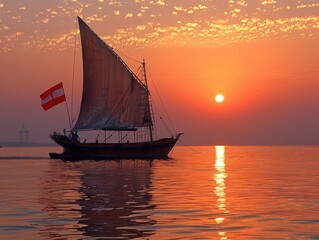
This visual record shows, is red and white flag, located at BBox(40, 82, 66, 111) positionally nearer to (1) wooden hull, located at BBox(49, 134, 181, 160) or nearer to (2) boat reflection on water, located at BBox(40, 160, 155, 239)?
(1) wooden hull, located at BBox(49, 134, 181, 160)

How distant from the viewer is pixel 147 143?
Result: 9112 centimetres

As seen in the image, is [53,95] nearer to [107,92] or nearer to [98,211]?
[107,92]

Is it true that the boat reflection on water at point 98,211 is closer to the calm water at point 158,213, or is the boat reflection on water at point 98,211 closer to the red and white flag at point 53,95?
the calm water at point 158,213

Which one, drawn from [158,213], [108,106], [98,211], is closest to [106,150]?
[108,106]

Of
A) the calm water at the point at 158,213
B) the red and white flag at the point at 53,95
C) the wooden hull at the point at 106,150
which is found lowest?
the calm water at the point at 158,213

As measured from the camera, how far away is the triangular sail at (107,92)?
87.8m

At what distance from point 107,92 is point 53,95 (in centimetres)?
882

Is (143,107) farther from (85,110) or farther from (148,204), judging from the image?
(148,204)

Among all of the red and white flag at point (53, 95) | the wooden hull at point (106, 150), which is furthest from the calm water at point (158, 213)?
the wooden hull at point (106, 150)

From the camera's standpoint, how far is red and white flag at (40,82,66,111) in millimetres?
83312

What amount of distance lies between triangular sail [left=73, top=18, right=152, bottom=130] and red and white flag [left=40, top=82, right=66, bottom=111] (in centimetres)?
426

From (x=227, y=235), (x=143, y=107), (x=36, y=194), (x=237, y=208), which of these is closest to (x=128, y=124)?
(x=143, y=107)

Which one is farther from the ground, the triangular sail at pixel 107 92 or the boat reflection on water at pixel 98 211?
the triangular sail at pixel 107 92

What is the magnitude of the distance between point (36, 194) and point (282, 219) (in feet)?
49.3
